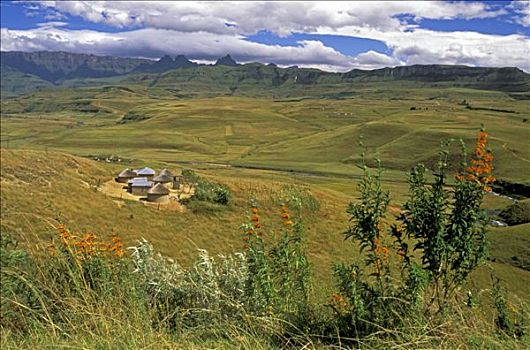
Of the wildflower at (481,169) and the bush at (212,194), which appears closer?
the wildflower at (481,169)

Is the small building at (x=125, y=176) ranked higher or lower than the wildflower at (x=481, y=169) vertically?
lower

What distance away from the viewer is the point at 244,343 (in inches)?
168

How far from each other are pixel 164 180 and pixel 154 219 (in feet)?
27.9

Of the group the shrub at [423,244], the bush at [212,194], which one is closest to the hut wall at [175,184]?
the bush at [212,194]

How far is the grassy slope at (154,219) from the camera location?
26.1 metres

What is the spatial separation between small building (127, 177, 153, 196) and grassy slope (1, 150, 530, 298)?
2.68m

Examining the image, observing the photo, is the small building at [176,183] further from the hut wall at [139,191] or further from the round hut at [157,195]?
the round hut at [157,195]

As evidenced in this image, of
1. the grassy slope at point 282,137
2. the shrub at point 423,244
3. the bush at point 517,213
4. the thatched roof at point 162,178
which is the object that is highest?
the shrub at point 423,244

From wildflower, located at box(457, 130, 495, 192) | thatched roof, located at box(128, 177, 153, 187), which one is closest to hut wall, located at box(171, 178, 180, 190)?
thatched roof, located at box(128, 177, 153, 187)

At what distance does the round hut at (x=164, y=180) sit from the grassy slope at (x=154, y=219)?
13.6 feet

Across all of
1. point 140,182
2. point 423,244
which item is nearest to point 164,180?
point 140,182

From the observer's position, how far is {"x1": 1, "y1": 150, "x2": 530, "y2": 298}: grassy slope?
26.1m

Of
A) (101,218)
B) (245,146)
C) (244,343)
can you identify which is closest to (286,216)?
(244,343)

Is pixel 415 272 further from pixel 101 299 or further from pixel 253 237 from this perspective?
pixel 101 299
